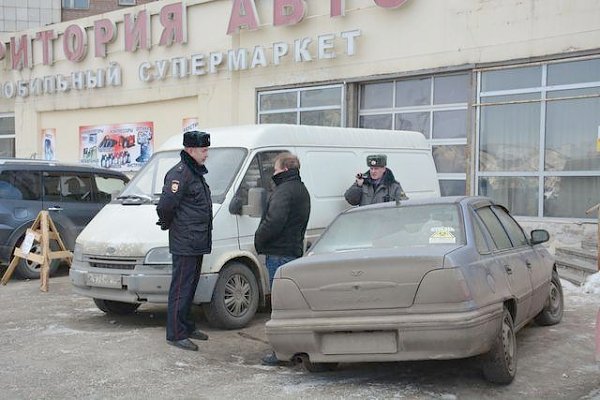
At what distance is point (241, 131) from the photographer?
24.8ft

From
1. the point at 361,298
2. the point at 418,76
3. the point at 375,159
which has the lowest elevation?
the point at 361,298

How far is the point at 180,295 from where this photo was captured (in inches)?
239

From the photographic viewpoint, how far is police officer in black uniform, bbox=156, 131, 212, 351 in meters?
5.97

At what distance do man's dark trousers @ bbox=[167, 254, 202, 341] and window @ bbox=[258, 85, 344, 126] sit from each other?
28.3 feet

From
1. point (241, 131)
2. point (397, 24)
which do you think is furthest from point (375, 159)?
point (397, 24)

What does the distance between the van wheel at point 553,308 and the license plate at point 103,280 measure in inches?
165

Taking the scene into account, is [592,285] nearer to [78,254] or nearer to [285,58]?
[78,254]

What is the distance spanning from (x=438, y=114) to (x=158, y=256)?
312 inches

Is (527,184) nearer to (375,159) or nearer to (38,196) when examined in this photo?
(375,159)

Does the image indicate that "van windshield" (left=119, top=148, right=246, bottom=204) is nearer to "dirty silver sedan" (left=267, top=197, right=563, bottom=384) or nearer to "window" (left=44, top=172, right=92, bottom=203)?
"dirty silver sedan" (left=267, top=197, right=563, bottom=384)

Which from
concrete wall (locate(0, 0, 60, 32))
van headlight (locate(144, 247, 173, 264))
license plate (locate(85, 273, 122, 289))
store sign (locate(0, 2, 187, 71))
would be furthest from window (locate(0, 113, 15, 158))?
van headlight (locate(144, 247, 173, 264))

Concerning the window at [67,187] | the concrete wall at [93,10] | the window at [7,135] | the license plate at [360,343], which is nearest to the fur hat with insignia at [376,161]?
the license plate at [360,343]

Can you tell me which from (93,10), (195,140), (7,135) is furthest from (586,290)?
(93,10)

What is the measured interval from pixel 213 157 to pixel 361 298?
128 inches
